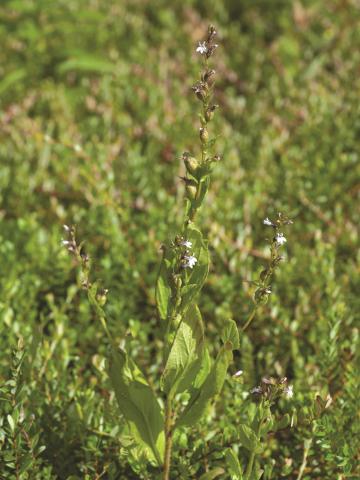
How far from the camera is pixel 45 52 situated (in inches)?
227

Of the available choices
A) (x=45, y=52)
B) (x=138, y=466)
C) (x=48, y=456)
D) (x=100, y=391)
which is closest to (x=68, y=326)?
(x=100, y=391)

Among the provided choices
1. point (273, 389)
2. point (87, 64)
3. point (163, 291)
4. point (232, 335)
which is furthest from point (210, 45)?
point (87, 64)

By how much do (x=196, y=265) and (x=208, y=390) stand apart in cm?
43

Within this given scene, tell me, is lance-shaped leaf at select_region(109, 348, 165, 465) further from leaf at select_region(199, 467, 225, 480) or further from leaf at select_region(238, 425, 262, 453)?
leaf at select_region(238, 425, 262, 453)

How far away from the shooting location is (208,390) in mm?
2307

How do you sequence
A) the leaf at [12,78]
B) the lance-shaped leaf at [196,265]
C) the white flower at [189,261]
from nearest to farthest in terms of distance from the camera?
the white flower at [189,261]
the lance-shaped leaf at [196,265]
the leaf at [12,78]

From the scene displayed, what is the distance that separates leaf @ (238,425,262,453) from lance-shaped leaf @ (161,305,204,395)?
0.23 metres

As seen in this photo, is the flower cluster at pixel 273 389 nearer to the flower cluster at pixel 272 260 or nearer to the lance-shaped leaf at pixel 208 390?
the lance-shaped leaf at pixel 208 390

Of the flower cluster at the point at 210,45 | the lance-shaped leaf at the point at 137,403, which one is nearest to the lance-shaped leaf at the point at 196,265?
the lance-shaped leaf at the point at 137,403

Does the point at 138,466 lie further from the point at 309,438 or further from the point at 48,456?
the point at 309,438

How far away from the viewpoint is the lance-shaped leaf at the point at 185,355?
2211 mm

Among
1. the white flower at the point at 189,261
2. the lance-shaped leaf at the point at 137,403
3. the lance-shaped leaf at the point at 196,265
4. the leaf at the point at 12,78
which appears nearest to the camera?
the white flower at the point at 189,261

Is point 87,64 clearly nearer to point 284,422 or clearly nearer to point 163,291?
point 163,291

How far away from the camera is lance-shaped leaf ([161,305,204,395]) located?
87.0 inches
